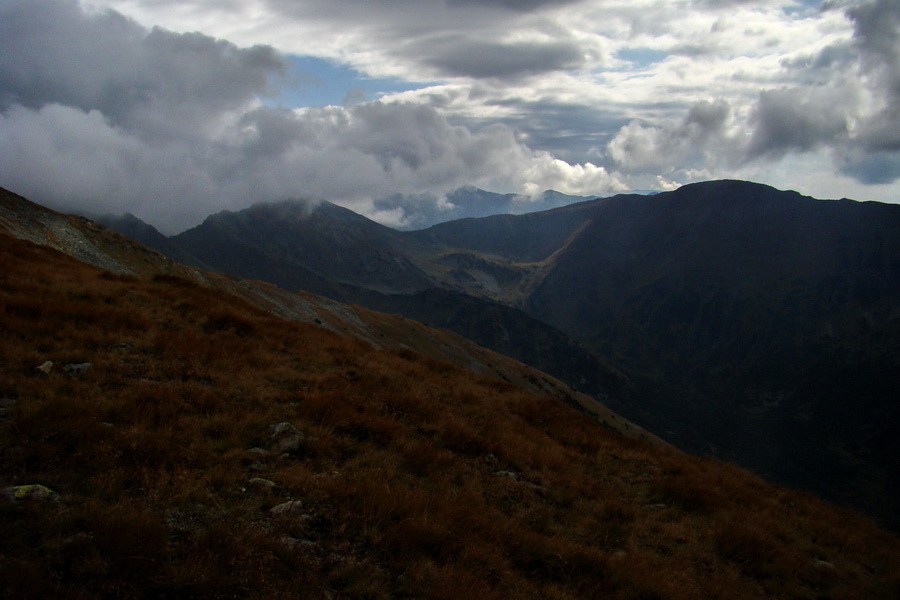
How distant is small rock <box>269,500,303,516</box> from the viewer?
689 centimetres

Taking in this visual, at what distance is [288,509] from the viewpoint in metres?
7.02

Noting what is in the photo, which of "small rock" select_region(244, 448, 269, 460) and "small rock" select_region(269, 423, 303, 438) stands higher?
"small rock" select_region(269, 423, 303, 438)

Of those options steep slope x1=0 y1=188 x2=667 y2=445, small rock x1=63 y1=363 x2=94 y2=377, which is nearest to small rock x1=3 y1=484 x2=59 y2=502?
small rock x1=63 y1=363 x2=94 y2=377

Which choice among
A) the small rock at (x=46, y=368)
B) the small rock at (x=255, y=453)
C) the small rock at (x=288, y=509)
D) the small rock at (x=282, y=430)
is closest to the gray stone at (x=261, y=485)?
the small rock at (x=288, y=509)

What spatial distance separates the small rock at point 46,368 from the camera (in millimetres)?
9477

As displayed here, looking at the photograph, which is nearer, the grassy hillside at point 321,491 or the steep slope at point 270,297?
the grassy hillside at point 321,491

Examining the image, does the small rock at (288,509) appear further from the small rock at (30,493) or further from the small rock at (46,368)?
the small rock at (46,368)

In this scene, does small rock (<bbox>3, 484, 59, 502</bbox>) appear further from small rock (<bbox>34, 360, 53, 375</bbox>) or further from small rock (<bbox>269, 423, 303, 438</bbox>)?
small rock (<bbox>34, 360, 53, 375</bbox>)

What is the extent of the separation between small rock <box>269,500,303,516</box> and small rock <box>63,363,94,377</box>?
18.5ft

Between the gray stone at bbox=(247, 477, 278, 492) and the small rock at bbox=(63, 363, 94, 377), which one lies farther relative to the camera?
the small rock at bbox=(63, 363, 94, 377)

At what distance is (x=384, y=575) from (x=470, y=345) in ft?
359

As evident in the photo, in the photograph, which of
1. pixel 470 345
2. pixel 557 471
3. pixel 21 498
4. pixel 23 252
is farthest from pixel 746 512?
pixel 470 345

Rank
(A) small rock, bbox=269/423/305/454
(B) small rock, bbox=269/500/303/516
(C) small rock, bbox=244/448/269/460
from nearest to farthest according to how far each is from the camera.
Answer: (B) small rock, bbox=269/500/303/516, (C) small rock, bbox=244/448/269/460, (A) small rock, bbox=269/423/305/454

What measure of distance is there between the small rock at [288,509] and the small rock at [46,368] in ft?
19.4
